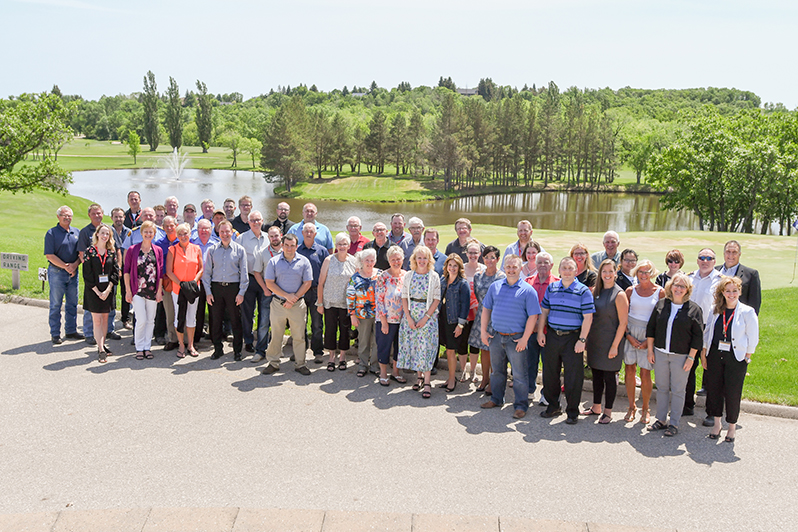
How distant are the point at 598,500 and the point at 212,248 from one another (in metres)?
6.83

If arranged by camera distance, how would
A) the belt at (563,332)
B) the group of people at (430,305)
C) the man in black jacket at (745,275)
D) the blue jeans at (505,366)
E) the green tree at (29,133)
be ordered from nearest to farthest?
the group of people at (430,305), the belt at (563,332), the blue jeans at (505,366), the man in black jacket at (745,275), the green tree at (29,133)

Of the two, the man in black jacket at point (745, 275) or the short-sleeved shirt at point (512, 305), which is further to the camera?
the man in black jacket at point (745, 275)

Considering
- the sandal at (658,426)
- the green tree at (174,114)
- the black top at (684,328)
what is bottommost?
the sandal at (658,426)

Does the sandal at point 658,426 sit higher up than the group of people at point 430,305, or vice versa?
the group of people at point 430,305

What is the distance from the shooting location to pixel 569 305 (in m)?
7.55

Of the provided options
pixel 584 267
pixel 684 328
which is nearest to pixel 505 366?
pixel 584 267

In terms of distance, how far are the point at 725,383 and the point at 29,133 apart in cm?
1940

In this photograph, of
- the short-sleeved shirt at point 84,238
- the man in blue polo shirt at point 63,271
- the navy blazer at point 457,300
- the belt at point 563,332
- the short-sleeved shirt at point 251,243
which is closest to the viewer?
the belt at point 563,332

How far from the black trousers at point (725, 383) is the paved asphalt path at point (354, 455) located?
0.39m

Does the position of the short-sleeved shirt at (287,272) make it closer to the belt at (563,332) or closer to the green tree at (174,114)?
the belt at (563,332)

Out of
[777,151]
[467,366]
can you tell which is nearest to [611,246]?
[467,366]

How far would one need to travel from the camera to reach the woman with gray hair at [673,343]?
7.13m

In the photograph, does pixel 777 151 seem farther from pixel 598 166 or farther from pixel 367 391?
pixel 598 166

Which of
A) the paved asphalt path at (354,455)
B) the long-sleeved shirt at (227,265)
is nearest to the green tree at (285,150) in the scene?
the long-sleeved shirt at (227,265)
